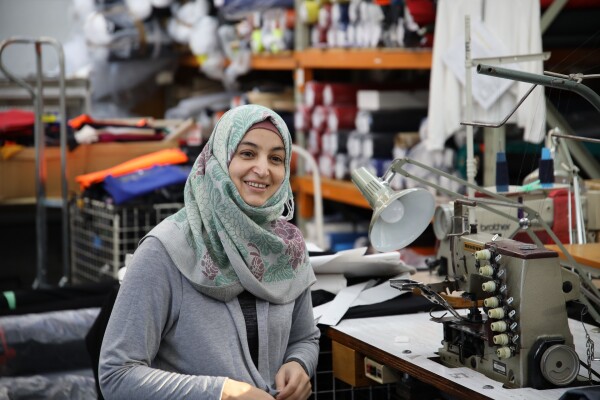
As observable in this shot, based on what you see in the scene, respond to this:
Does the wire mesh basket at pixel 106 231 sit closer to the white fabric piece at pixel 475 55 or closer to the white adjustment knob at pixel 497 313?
the white fabric piece at pixel 475 55

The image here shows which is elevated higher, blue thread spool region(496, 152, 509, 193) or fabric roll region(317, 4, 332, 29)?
fabric roll region(317, 4, 332, 29)

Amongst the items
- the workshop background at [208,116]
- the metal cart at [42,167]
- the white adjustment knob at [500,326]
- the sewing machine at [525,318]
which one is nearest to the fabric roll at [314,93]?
the workshop background at [208,116]

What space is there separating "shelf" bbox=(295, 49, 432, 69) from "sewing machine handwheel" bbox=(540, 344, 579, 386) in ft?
8.59

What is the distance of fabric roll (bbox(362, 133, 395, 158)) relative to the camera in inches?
200

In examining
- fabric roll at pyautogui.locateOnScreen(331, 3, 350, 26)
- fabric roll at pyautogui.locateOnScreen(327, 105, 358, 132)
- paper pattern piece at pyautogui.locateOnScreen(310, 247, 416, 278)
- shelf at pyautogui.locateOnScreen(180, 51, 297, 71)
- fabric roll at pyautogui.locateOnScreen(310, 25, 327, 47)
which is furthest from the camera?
shelf at pyautogui.locateOnScreen(180, 51, 297, 71)

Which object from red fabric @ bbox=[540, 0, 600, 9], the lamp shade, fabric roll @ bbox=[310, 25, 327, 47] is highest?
red fabric @ bbox=[540, 0, 600, 9]

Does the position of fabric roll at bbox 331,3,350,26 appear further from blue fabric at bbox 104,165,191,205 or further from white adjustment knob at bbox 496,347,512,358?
white adjustment knob at bbox 496,347,512,358

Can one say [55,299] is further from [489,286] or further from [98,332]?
[489,286]

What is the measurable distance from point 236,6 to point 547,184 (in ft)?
12.5

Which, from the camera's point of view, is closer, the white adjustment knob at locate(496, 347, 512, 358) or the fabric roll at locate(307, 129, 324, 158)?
the white adjustment knob at locate(496, 347, 512, 358)

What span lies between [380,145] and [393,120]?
0.15m

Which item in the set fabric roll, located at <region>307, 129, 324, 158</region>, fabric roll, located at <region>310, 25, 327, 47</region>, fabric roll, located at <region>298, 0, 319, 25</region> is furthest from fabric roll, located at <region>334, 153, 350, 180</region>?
fabric roll, located at <region>298, 0, 319, 25</region>

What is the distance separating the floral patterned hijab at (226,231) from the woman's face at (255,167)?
0.02m

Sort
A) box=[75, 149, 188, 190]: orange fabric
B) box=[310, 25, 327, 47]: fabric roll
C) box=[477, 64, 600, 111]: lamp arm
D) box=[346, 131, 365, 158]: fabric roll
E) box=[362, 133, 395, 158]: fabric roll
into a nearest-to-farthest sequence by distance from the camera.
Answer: box=[477, 64, 600, 111]: lamp arm → box=[75, 149, 188, 190]: orange fabric → box=[362, 133, 395, 158]: fabric roll → box=[346, 131, 365, 158]: fabric roll → box=[310, 25, 327, 47]: fabric roll
